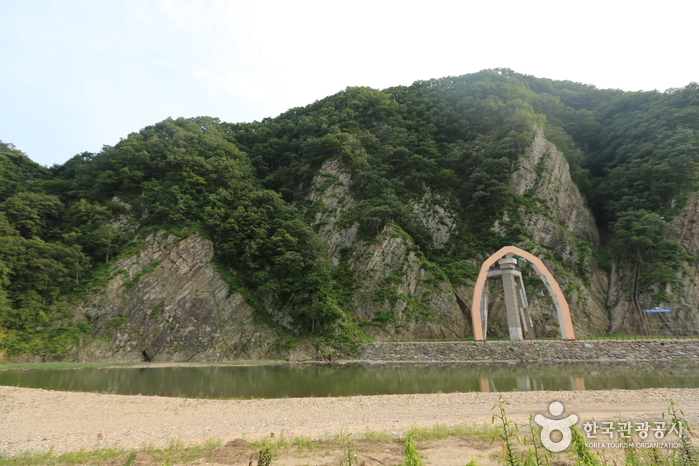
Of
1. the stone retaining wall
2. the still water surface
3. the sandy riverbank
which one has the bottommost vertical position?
the stone retaining wall

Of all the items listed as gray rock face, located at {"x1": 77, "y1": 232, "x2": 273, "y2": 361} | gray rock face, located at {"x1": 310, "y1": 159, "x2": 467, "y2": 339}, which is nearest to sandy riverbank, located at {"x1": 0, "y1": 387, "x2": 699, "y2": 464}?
gray rock face, located at {"x1": 77, "y1": 232, "x2": 273, "y2": 361}

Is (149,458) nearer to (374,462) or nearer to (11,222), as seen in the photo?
(374,462)

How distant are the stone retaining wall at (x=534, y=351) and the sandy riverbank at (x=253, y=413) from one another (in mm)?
10900

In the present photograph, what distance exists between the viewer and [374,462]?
651 centimetres

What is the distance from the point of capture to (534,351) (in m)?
24.5

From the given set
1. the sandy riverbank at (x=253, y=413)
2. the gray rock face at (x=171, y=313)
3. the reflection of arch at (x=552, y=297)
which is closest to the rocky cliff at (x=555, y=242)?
the reflection of arch at (x=552, y=297)

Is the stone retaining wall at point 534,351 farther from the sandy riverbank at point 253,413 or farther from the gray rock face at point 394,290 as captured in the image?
the sandy riverbank at point 253,413

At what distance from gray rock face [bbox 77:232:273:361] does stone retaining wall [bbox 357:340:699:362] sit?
11.7 metres

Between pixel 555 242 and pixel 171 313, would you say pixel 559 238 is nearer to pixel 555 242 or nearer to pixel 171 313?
pixel 555 242

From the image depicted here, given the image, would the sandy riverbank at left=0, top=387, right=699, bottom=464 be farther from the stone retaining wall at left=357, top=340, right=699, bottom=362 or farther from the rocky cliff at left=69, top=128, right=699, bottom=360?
the rocky cliff at left=69, top=128, right=699, bottom=360

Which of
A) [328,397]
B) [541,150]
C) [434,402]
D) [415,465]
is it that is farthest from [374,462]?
[541,150]

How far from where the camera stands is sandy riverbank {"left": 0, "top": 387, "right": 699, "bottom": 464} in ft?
30.0

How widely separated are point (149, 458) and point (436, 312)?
29.0m

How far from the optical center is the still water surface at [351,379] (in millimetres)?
15492
